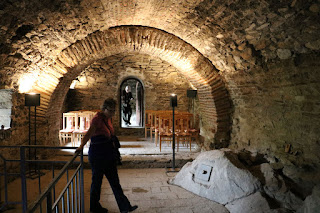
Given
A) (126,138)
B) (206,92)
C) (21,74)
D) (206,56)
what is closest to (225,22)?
(206,56)

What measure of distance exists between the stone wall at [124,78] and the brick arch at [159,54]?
8.89 feet

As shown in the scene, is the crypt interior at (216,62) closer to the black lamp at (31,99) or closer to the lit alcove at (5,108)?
the lit alcove at (5,108)

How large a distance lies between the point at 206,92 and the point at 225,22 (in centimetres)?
222

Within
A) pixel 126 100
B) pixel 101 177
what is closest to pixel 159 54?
pixel 101 177

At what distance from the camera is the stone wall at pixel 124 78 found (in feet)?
27.6

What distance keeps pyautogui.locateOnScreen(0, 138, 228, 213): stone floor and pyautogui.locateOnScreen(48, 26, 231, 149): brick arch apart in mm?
1055

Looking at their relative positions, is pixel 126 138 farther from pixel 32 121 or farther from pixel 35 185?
pixel 35 185

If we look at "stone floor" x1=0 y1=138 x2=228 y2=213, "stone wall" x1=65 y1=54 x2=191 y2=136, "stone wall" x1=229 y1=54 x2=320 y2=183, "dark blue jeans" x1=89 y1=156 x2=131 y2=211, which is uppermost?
"stone wall" x1=65 y1=54 x2=191 y2=136

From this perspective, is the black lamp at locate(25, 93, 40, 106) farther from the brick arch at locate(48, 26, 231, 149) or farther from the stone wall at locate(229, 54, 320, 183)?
the stone wall at locate(229, 54, 320, 183)

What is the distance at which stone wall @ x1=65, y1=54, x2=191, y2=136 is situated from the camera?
8.41 m

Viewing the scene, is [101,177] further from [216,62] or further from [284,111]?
[216,62]

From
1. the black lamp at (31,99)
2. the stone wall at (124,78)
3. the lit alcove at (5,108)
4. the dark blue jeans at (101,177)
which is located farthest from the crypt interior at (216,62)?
the stone wall at (124,78)

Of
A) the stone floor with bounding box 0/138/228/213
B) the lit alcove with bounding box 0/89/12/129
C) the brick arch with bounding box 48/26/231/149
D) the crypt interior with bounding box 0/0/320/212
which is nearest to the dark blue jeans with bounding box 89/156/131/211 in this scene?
the stone floor with bounding box 0/138/228/213

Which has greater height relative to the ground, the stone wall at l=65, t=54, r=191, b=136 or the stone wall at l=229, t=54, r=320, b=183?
the stone wall at l=65, t=54, r=191, b=136
